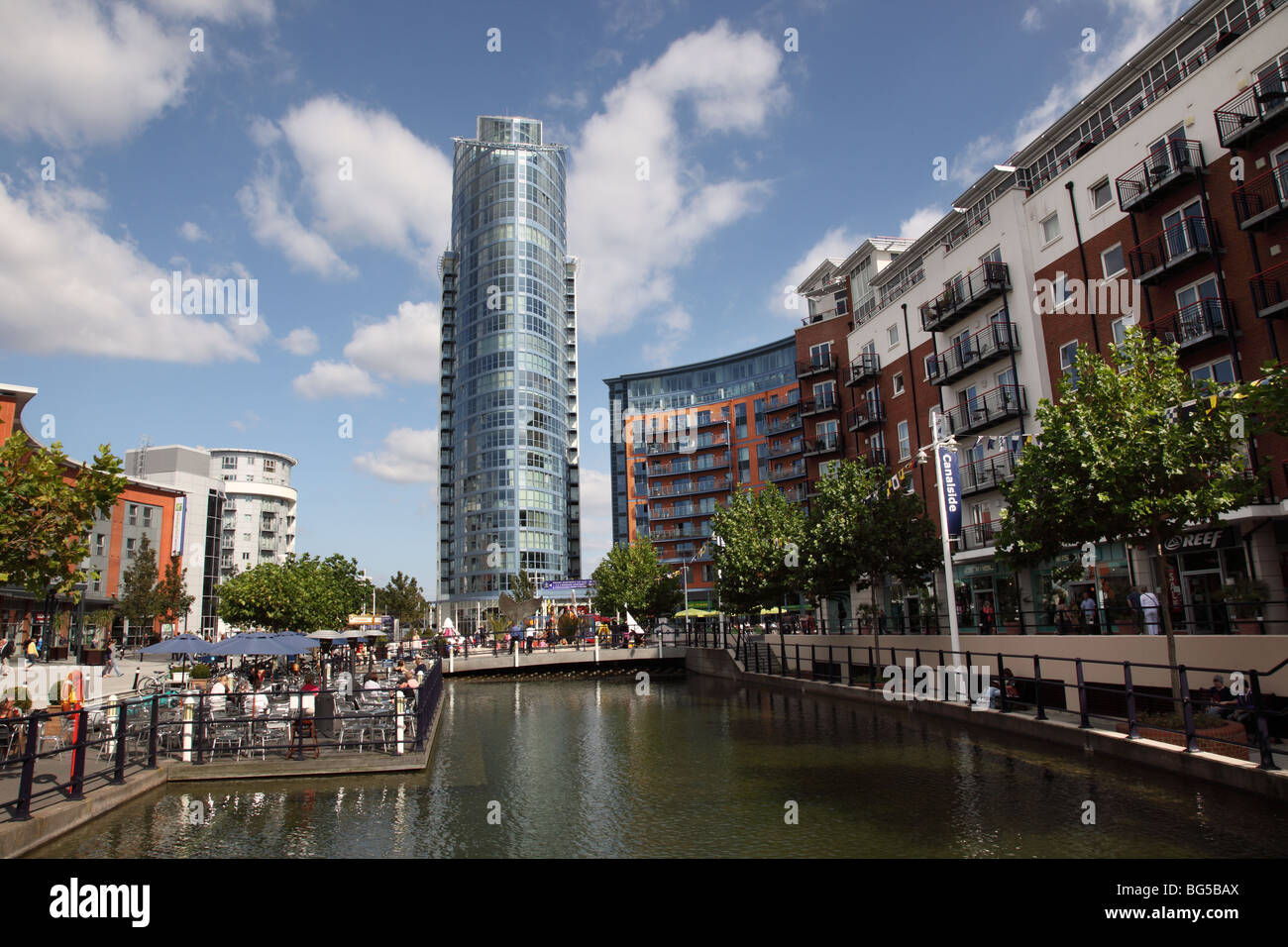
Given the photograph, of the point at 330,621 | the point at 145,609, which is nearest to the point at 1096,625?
the point at 330,621

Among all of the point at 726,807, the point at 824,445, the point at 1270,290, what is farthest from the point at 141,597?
the point at 1270,290

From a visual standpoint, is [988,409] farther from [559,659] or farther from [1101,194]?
[559,659]

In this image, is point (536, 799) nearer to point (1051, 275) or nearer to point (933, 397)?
point (1051, 275)

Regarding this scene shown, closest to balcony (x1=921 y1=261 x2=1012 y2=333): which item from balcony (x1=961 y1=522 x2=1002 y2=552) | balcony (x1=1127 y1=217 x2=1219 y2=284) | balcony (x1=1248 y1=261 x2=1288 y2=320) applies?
balcony (x1=1127 y1=217 x2=1219 y2=284)

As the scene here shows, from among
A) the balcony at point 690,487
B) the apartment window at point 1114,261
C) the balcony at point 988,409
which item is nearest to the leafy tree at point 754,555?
the balcony at point 988,409

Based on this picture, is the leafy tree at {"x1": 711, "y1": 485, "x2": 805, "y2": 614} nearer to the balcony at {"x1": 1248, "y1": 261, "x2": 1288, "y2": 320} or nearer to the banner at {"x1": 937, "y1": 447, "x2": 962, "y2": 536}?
the banner at {"x1": 937, "y1": 447, "x2": 962, "y2": 536}

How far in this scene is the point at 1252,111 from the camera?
20.5 meters

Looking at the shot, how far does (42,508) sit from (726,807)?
455 inches

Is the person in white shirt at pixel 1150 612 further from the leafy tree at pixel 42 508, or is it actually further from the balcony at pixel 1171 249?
the leafy tree at pixel 42 508

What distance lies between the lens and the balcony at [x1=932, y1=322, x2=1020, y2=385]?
2978 centimetres

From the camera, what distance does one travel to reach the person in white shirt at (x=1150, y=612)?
17.0 metres

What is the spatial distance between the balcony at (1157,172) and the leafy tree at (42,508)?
2671cm

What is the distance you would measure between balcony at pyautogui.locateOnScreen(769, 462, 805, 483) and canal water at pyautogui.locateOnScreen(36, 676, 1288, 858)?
64226 millimetres
